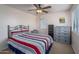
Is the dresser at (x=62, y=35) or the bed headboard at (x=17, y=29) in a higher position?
the bed headboard at (x=17, y=29)

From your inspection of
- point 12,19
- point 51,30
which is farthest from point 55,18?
point 12,19

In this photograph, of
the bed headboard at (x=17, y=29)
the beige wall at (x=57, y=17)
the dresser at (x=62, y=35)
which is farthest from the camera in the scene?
the dresser at (x=62, y=35)

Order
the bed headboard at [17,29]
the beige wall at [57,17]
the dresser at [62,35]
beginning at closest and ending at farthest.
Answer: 1. the beige wall at [57,17]
2. the bed headboard at [17,29]
3. the dresser at [62,35]

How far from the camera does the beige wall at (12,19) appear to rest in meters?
2.44

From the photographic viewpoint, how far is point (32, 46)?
6.59 feet

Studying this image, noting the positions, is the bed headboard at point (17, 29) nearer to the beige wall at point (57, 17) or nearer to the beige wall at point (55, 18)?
the beige wall at point (55, 18)

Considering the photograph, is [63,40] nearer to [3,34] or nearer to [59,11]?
[59,11]

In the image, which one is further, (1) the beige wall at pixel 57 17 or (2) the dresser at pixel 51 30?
(2) the dresser at pixel 51 30

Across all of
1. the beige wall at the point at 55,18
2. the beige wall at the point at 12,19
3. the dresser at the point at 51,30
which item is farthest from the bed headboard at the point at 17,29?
the dresser at the point at 51,30

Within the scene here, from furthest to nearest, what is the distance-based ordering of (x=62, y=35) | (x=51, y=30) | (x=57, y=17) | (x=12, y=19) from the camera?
(x=62, y=35) < (x=51, y=30) < (x=12, y=19) < (x=57, y=17)

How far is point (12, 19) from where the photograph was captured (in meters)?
2.55

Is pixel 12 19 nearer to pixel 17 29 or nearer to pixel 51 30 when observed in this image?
pixel 17 29
